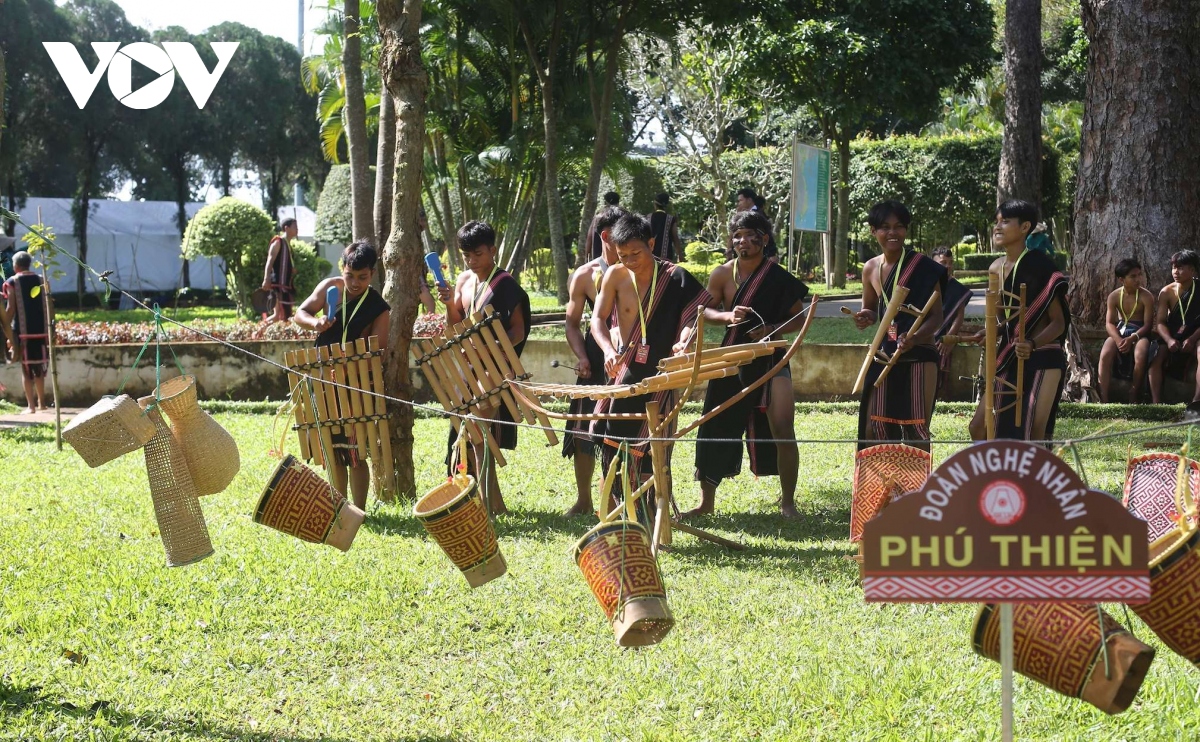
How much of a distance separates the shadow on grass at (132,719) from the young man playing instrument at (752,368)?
11.3 ft

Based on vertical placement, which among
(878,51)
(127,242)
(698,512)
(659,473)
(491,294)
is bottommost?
(698,512)

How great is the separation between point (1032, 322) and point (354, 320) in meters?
4.13

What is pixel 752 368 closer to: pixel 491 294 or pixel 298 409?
pixel 491 294

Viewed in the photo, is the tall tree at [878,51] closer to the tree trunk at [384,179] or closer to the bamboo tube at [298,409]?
the tree trunk at [384,179]

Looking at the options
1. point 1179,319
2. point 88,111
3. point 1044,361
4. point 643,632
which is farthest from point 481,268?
point 88,111

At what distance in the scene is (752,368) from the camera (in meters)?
7.71

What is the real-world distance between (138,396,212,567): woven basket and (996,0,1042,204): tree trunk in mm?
11856

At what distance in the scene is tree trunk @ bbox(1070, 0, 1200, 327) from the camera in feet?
38.7

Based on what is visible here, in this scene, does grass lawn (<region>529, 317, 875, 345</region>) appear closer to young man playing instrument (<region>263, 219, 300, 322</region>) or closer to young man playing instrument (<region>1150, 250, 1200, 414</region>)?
young man playing instrument (<region>1150, 250, 1200, 414</region>)

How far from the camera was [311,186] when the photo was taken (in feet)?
178

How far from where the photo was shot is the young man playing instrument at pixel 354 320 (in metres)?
7.23

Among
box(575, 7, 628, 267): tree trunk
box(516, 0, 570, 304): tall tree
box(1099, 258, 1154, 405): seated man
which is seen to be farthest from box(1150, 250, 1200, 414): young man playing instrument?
box(516, 0, 570, 304): tall tree

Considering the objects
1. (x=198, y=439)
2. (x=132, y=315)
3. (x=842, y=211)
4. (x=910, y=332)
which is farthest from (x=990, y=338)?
(x=132, y=315)

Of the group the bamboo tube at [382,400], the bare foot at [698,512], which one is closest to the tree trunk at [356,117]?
the bamboo tube at [382,400]
